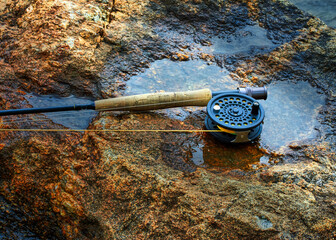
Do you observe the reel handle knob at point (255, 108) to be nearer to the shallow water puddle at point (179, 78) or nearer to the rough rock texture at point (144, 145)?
the rough rock texture at point (144, 145)

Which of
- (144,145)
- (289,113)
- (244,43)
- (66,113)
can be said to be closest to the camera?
(144,145)

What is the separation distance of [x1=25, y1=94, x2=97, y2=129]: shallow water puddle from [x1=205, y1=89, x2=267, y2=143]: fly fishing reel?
43.8 inches

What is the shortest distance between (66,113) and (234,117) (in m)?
1.55

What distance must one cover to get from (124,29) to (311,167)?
250cm

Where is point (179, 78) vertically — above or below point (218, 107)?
below

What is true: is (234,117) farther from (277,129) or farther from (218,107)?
(277,129)

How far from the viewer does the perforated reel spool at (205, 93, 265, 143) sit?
288 cm

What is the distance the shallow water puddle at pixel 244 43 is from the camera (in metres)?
3.96

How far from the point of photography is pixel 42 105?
10.6 feet

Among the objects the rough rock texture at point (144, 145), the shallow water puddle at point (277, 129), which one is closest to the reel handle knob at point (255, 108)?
the shallow water puddle at point (277, 129)

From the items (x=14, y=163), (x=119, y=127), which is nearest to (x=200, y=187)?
(x=119, y=127)

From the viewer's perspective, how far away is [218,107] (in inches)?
119

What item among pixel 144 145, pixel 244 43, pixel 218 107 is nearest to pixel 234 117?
pixel 218 107

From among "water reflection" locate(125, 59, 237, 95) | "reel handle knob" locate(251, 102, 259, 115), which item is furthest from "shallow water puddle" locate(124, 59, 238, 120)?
"reel handle knob" locate(251, 102, 259, 115)
